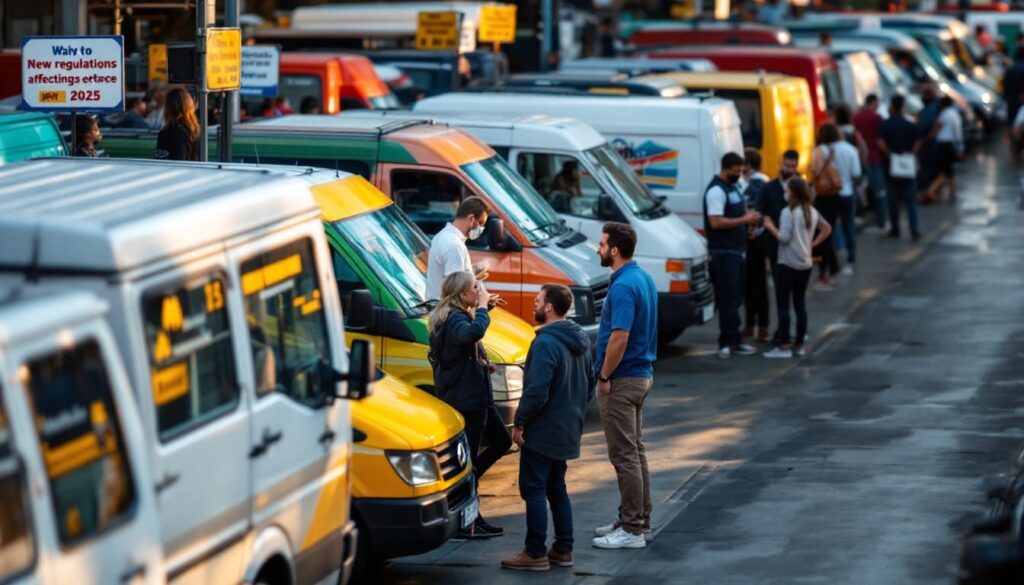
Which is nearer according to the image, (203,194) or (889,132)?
(203,194)

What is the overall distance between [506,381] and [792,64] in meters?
13.6

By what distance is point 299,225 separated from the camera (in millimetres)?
7789

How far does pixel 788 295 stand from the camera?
16.8 meters

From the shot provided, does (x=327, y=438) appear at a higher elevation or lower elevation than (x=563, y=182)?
lower

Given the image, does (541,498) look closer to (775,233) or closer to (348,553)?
(348,553)

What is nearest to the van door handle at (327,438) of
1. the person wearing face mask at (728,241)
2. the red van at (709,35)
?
the person wearing face mask at (728,241)

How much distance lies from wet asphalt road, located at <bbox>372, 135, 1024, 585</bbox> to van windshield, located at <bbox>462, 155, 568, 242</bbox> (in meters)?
1.54

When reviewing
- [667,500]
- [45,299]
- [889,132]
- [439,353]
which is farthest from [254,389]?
[889,132]

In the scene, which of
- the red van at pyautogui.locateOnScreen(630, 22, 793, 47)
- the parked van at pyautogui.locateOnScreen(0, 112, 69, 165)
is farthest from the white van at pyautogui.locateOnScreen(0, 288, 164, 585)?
the red van at pyautogui.locateOnScreen(630, 22, 793, 47)

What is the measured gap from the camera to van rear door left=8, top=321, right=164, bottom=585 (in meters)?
5.49

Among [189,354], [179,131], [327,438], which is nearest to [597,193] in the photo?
[179,131]

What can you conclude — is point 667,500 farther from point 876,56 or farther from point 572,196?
point 876,56

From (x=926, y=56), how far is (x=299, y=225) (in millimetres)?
30274

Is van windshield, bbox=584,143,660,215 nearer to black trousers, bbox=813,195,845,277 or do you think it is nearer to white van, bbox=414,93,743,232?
white van, bbox=414,93,743,232
